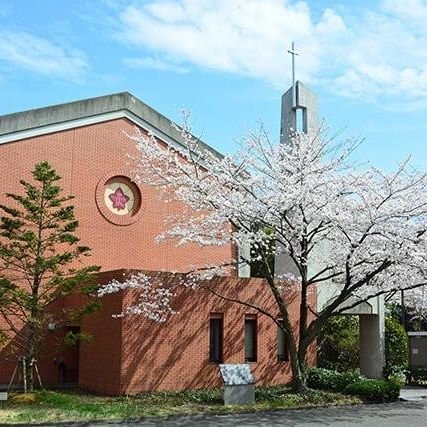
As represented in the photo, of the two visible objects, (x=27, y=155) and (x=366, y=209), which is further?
(x=27, y=155)

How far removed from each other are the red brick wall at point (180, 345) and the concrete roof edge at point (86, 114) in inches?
224

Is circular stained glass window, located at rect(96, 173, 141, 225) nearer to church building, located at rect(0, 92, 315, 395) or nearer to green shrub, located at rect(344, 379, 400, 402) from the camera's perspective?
church building, located at rect(0, 92, 315, 395)

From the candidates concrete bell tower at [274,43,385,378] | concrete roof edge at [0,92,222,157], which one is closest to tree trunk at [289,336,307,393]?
concrete bell tower at [274,43,385,378]

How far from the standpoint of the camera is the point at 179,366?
16984mm

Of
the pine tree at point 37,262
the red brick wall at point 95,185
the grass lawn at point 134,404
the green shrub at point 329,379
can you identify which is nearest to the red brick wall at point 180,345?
the grass lawn at point 134,404

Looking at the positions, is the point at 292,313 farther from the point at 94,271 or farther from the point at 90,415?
the point at 90,415

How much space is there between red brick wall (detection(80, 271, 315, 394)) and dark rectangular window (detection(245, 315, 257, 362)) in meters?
0.14

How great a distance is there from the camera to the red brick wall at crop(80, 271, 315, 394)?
16250 mm

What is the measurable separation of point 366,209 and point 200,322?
5.77m

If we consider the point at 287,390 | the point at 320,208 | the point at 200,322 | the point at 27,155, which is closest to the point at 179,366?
the point at 200,322

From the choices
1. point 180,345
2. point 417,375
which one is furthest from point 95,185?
point 417,375

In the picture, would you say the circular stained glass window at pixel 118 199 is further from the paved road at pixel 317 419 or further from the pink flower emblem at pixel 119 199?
the paved road at pixel 317 419

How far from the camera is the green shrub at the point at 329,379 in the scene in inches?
690

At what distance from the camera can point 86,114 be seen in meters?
20.0
